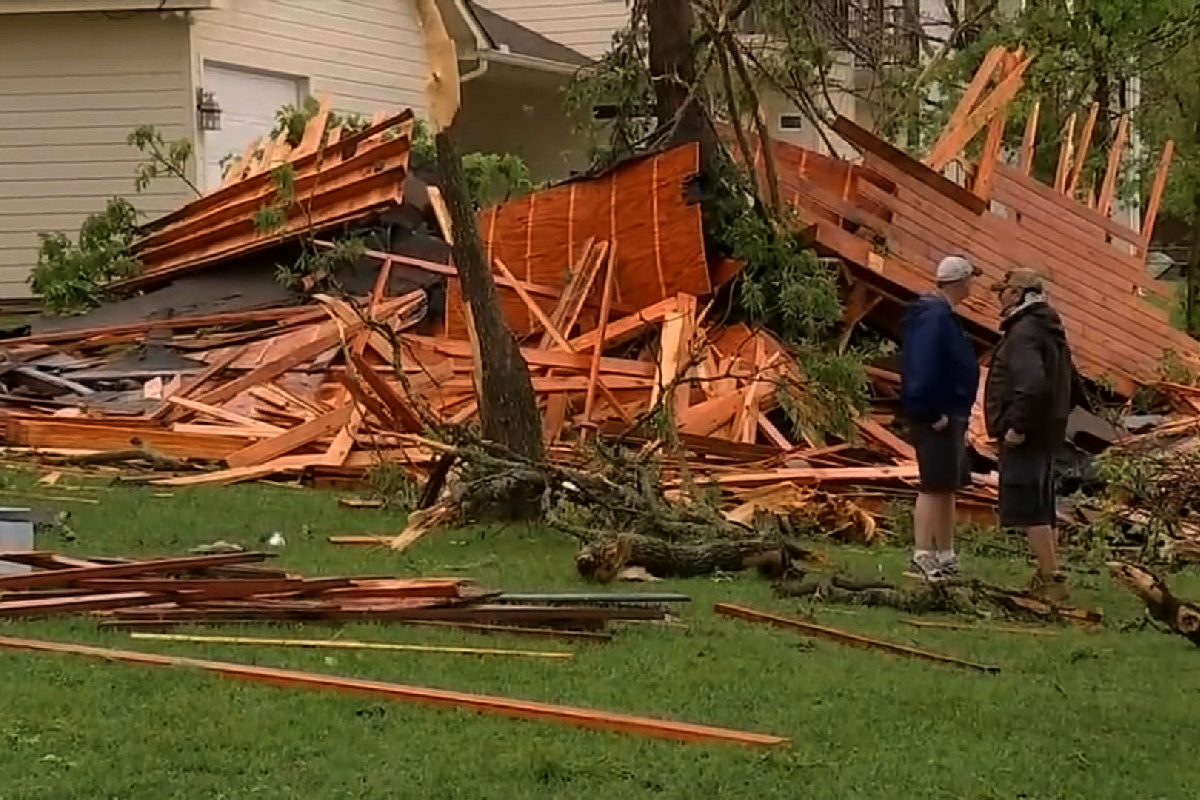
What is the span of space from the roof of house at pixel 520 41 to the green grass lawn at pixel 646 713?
59.6 ft

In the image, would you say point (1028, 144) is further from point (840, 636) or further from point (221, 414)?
point (840, 636)

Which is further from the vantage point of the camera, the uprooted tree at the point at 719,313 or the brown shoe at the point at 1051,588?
the uprooted tree at the point at 719,313

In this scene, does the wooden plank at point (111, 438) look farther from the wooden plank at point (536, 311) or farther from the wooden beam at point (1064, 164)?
the wooden beam at point (1064, 164)

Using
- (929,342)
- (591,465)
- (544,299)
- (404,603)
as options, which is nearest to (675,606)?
(404,603)

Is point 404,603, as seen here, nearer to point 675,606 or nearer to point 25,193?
point 675,606

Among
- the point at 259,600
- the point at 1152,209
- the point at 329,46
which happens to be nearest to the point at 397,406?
the point at 259,600

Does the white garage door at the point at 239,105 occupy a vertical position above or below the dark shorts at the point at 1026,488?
above

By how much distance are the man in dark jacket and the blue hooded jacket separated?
0.51ft

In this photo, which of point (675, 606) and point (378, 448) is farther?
point (378, 448)

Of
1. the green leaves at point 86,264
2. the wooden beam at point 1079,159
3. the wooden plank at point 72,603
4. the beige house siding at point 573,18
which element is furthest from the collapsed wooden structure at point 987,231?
the beige house siding at point 573,18

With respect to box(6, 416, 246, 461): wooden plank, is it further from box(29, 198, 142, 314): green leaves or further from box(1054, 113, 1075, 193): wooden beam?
box(1054, 113, 1075, 193): wooden beam

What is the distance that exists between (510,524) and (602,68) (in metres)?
6.79

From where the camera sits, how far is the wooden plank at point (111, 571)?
787 cm

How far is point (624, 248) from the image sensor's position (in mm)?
15539
